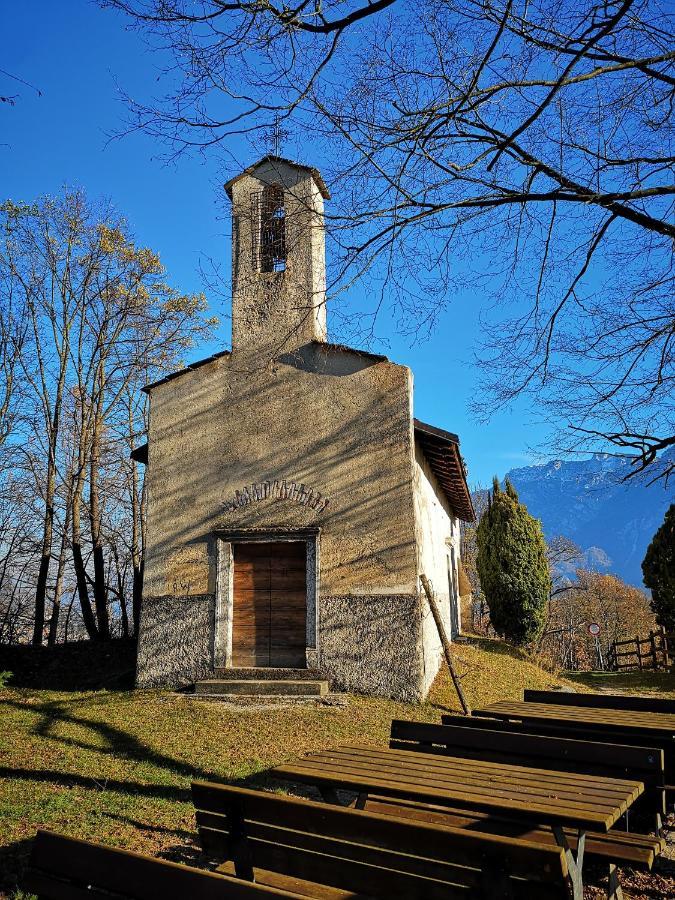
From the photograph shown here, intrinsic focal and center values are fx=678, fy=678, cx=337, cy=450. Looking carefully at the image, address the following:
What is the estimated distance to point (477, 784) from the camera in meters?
3.57

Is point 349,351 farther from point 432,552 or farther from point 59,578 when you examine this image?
point 59,578

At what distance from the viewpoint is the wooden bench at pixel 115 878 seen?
6.95 ft

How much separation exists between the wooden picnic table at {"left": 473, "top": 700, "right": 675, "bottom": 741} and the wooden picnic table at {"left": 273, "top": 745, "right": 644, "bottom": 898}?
56.6 inches

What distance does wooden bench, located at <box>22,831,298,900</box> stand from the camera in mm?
2119

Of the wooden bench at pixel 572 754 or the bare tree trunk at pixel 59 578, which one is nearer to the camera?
the wooden bench at pixel 572 754

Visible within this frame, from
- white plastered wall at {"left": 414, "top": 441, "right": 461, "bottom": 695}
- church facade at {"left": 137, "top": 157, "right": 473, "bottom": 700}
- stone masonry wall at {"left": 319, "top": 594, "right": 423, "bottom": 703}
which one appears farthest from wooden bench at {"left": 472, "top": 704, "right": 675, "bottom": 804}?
white plastered wall at {"left": 414, "top": 441, "right": 461, "bottom": 695}

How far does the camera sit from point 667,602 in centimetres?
1856

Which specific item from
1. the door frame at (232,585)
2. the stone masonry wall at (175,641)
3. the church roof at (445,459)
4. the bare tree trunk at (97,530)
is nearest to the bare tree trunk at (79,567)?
the bare tree trunk at (97,530)

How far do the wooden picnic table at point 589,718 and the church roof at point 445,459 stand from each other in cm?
611

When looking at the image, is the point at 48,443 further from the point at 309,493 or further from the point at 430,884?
the point at 430,884

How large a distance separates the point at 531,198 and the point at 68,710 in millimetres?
8980

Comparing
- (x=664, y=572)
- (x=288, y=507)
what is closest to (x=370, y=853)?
(x=288, y=507)

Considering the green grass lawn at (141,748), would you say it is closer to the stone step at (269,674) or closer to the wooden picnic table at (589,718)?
the stone step at (269,674)

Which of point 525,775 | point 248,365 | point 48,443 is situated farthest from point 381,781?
point 48,443
